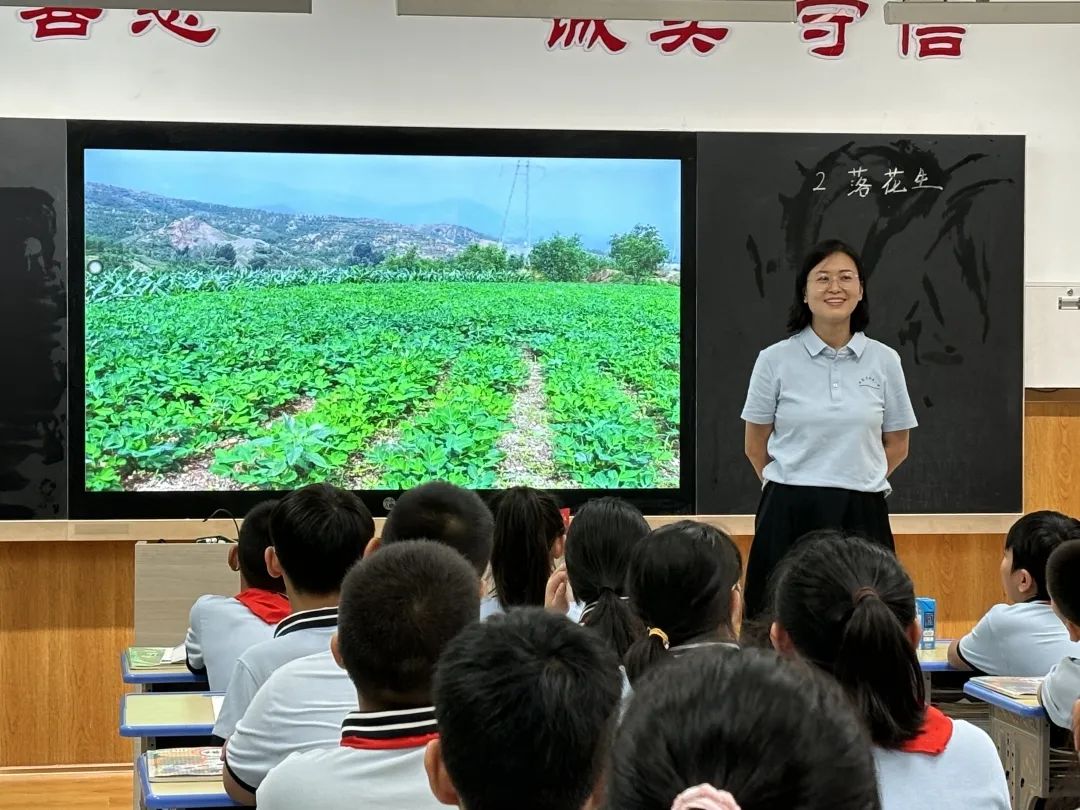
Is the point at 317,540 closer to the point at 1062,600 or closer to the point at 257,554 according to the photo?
the point at 257,554

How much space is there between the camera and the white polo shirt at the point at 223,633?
3.03 m

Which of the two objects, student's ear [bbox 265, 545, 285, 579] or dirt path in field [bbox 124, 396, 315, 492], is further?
dirt path in field [bbox 124, 396, 315, 492]

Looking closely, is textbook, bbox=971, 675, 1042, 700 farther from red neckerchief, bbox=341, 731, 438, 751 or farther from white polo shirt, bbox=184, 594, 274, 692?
red neckerchief, bbox=341, 731, 438, 751

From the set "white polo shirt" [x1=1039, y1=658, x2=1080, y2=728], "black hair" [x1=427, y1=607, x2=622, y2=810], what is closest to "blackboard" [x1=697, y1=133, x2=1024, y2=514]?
"white polo shirt" [x1=1039, y1=658, x2=1080, y2=728]

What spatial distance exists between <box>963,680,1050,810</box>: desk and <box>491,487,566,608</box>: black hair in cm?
102

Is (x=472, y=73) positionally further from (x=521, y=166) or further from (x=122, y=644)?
(x=122, y=644)

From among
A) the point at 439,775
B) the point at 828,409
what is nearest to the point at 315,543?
the point at 439,775

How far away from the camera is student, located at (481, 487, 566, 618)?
10.6 ft

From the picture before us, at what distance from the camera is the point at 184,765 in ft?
7.80

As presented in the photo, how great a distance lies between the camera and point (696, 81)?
5.39 m

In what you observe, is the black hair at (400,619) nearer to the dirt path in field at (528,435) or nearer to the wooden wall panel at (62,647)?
the dirt path in field at (528,435)

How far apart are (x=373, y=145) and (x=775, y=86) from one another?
1640 mm

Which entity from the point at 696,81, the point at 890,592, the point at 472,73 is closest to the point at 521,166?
the point at 472,73

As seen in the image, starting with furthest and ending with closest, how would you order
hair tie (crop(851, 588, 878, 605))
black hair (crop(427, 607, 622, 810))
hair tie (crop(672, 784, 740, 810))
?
hair tie (crop(851, 588, 878, 605)), black hair (crop(427, 607, 622, 810)), hair tie (crop(672, 784, 740, 810))
